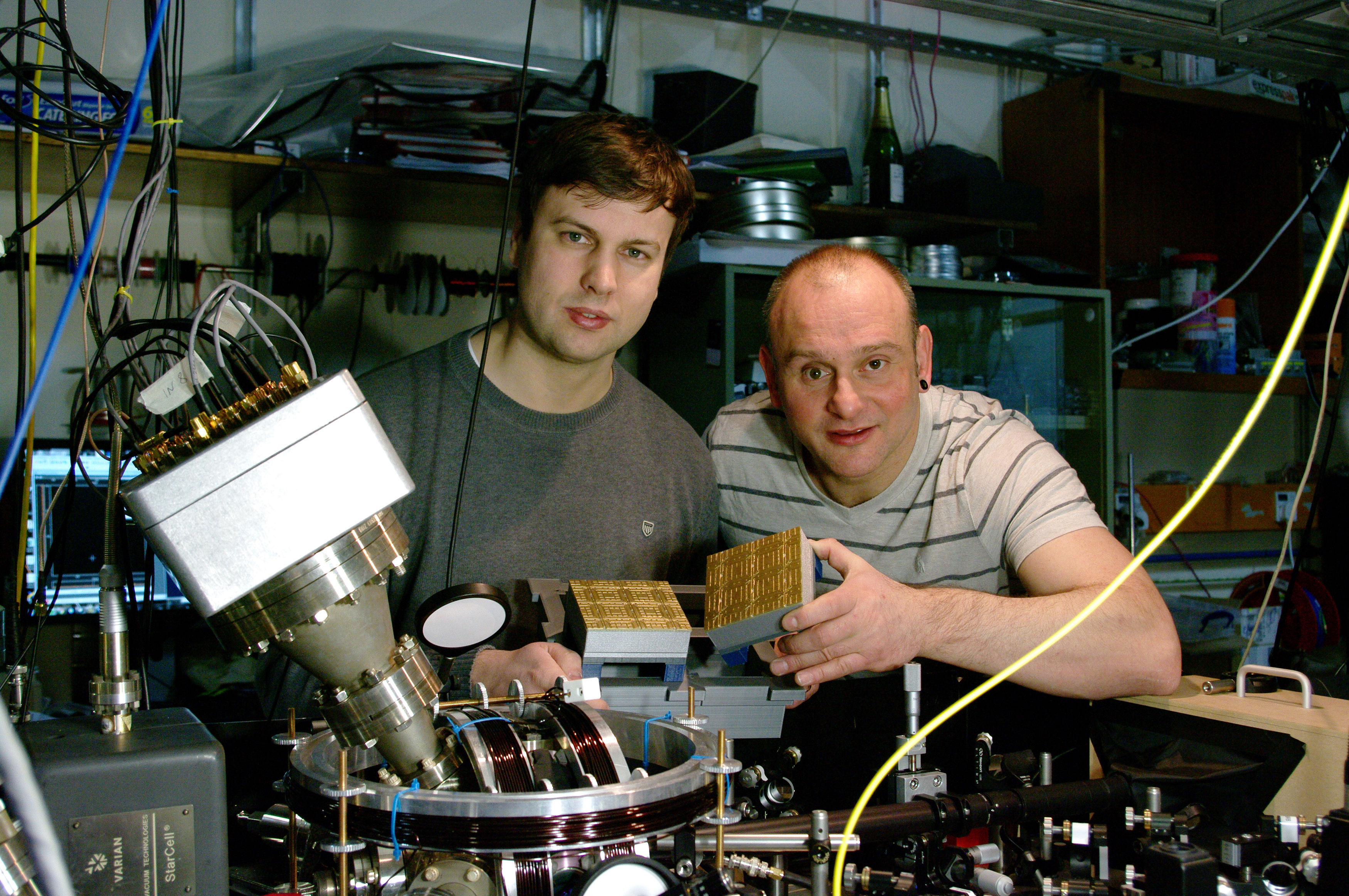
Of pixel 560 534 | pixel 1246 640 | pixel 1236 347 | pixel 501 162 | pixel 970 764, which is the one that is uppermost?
pixel 501 162

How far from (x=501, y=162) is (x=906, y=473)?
3.41 feet

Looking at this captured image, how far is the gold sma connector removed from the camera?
1.84 ft

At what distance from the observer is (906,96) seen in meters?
2.87

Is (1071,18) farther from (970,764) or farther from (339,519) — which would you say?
(339,519)

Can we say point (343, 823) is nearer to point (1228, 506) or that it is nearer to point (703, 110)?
point (703, 110)

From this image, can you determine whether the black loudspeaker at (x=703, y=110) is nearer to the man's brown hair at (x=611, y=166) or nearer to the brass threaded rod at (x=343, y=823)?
the man's brown hair at (x=611, y=166)

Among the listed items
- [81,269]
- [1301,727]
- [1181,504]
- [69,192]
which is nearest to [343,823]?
[81,269]

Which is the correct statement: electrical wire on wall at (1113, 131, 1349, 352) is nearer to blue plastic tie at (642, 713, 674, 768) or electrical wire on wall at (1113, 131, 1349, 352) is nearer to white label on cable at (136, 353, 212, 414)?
blue plastic tie at (642, 713, 674, 768)

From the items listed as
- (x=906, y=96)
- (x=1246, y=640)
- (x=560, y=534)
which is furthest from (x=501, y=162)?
(x=1246, y=640)

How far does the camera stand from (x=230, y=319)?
28.0 inches

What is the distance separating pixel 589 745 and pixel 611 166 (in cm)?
99

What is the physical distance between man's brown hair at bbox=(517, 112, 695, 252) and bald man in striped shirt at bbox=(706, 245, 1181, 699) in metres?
0.24

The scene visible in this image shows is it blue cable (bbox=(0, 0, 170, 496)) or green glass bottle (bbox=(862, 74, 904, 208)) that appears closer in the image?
blue cable (bbox=(0, 0, 170, 496))

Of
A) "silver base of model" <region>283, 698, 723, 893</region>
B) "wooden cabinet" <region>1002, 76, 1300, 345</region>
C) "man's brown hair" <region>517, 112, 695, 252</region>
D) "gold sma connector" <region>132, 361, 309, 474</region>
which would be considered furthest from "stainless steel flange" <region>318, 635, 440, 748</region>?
"wooden cabinet" <region>1002, 76, 1300, 345</region>
